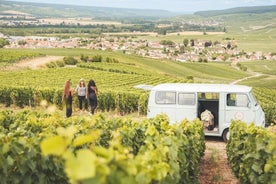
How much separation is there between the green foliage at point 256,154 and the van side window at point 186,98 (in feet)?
16.3

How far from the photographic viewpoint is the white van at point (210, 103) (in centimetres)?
1505

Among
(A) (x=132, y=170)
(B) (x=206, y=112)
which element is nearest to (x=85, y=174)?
(A) (x=132, y=170)

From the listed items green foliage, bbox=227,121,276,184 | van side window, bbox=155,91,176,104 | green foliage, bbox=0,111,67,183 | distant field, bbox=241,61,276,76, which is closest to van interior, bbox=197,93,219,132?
van side window, bbox=155,91,176,104

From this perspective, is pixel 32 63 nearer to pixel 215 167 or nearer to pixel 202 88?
pixel 202 88

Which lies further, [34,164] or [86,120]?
[86,120]

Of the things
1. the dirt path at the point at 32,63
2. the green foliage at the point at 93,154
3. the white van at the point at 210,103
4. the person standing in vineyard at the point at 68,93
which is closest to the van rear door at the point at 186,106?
the white van at the point at 210,103

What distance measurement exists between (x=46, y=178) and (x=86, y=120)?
11.5ft

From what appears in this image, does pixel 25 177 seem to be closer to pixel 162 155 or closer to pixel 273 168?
pixel 162 155

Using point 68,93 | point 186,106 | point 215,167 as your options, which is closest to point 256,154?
point 215,167

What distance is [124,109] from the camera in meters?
24.7

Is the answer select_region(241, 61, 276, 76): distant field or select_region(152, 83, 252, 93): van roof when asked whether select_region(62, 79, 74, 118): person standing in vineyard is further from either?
select_region(241, 61, 276, 76): distant field

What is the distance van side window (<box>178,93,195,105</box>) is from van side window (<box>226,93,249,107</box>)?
128 cm

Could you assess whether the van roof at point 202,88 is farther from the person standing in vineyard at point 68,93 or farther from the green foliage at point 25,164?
the green foliage at point 25,164

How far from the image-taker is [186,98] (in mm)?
15539
